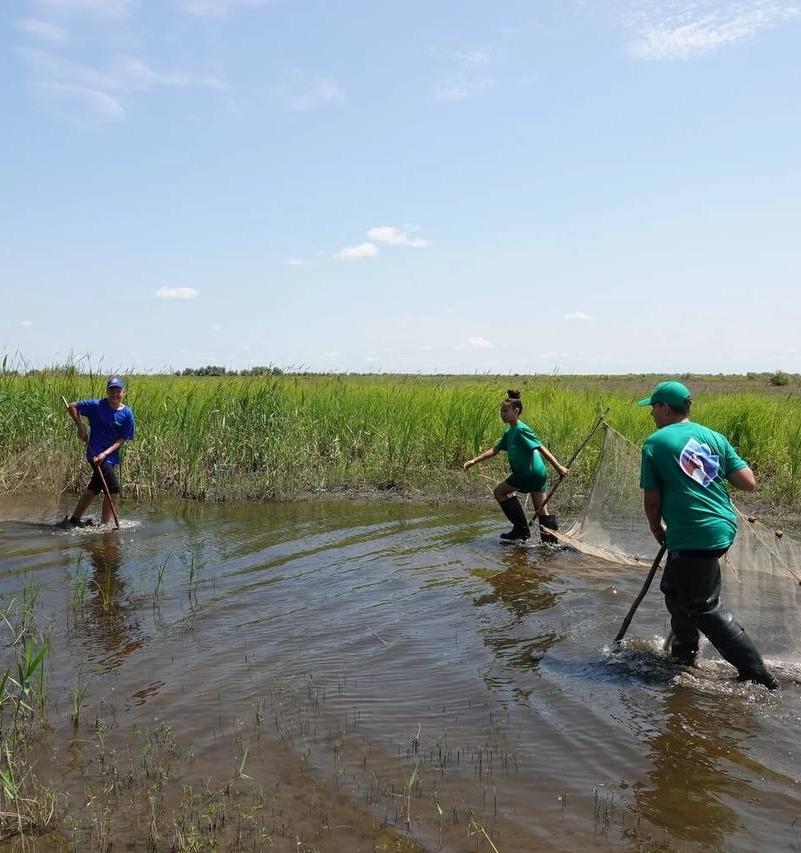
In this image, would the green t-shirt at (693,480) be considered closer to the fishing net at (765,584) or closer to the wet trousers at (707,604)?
the wet trousers at (707,604)

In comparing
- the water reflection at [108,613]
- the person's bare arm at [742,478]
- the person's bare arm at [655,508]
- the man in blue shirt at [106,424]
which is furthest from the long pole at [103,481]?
the person's bare arm at [742,478]

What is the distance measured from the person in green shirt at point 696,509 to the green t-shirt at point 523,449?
355 cm

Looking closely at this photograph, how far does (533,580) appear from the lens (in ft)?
22.6

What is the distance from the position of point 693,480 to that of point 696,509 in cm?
16

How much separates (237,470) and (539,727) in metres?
8.17

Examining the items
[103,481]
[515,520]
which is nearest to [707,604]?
[515,520]

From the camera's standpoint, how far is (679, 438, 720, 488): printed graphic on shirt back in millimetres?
4156

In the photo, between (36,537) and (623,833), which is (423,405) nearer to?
(36,537)

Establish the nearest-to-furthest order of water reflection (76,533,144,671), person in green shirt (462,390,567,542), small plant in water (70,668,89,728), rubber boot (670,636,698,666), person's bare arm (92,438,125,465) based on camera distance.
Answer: small plant in water (70,668,89,728) < rubber boot (670,636,698,666) < water reflection (76,533,144,671) < person in green shirt (462,390,567,542) < person's bare arm (92,438,125,465)

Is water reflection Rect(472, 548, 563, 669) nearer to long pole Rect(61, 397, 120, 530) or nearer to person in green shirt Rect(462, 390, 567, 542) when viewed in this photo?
person in green shirt Rect(462, 390, 567, 542)

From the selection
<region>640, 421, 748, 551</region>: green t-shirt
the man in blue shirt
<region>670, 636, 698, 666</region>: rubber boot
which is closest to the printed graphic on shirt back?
<region>640, 421, 748, 551</region>: green t-shirt

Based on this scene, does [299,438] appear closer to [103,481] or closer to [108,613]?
[103,481]

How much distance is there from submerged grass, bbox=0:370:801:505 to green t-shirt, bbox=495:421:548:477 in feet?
8.05

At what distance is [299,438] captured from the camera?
39.0 feet
